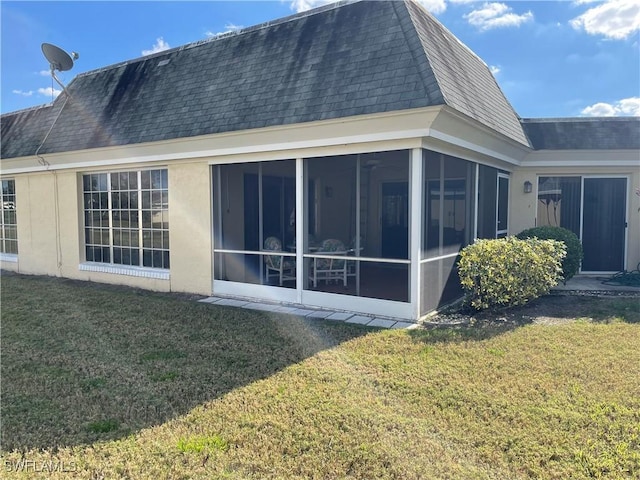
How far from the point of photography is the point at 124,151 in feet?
29.7

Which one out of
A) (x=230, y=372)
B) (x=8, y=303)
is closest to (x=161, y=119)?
(x=8, y=303)

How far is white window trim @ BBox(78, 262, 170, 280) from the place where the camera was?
914 cm

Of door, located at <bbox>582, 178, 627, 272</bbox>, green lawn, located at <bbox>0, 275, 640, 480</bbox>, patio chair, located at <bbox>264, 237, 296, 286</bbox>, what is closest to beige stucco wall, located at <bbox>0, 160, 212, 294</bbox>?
patio chair, located at <bbox>264, 237, 296, 286</bbox>

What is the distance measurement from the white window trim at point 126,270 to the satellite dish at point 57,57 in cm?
463

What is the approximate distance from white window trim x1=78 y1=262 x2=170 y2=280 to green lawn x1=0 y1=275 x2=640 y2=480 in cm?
281

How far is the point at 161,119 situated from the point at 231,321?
14.9 feet

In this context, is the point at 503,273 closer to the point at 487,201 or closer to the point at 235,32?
the point at 487,201

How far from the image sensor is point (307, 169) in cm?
726

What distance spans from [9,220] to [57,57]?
195 inches

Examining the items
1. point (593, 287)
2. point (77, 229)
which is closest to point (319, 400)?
point (593, 287)

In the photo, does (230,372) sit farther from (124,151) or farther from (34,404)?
(124,151)

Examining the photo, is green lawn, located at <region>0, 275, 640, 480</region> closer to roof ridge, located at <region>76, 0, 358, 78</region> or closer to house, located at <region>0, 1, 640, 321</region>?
house, located at <region>0, 1, 640, 321</region>

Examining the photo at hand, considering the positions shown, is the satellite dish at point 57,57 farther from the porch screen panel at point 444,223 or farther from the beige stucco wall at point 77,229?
the porch screen panel at point 444,223

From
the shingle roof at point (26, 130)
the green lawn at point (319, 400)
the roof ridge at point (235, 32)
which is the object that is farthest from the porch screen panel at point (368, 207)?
the shingle roof at point (26, 130)
